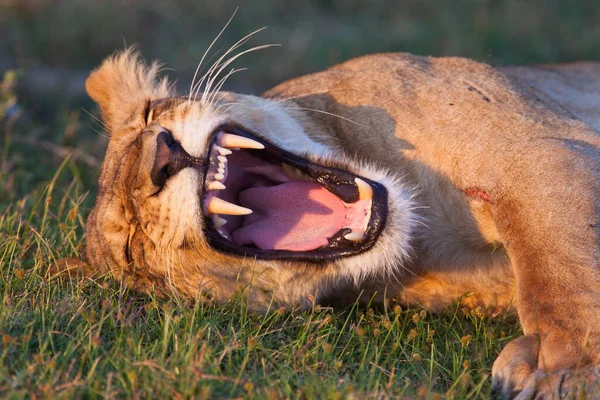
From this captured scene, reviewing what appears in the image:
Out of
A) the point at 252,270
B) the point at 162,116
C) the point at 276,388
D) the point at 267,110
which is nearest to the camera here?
the point at 276,388

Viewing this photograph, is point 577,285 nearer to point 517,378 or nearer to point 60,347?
point 517,378

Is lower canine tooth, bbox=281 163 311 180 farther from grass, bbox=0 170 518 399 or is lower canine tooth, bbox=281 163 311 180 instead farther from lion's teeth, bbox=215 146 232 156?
grass, bbox=0 170 518 399

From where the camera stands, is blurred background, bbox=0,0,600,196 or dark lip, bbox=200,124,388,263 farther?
blurred background, bbox=0,0,600,196

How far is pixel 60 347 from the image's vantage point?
98.0 inches

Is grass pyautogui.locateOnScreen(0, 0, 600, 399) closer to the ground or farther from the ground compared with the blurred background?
closer to the ground

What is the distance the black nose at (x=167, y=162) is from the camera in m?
2.65

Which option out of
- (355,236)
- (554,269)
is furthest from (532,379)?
(355,236)

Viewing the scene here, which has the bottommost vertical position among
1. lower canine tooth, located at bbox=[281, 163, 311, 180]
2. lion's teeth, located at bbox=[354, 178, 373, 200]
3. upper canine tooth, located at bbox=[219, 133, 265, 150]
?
lower canine tooth, located at bbox=[281, 163, 311, 180]

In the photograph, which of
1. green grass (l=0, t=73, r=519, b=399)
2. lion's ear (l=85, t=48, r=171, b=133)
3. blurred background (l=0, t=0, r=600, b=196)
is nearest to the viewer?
green grass (l=0, t=73, r=519, b=399)

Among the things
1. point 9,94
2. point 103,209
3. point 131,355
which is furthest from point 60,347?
point 9,94

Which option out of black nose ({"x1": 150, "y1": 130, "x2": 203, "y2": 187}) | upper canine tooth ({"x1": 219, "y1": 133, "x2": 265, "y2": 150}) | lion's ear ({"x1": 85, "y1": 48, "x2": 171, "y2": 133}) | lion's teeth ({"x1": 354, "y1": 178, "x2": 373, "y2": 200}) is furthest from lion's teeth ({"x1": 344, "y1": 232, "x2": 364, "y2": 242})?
lion's ear ({"x1": 85, "y1": 48, "x2": 171, "y2": 133})

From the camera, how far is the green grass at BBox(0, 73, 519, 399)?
223 centimetres

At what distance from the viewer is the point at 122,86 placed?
135 inches

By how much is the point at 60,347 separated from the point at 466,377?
44.5 inches
